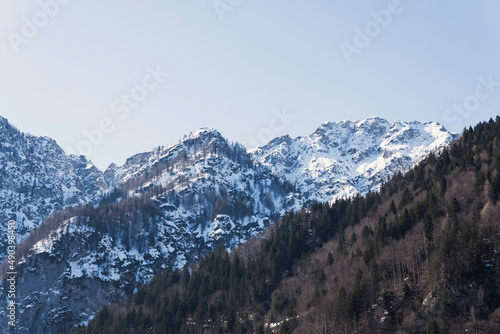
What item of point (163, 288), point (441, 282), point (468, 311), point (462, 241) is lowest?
point (468, 311)

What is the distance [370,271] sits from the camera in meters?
117

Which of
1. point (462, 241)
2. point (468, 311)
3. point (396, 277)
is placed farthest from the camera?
point (396, 277)

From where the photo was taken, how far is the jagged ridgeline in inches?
3911

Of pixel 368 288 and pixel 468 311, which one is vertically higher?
pixel 368 288

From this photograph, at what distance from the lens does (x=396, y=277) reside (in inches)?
4358

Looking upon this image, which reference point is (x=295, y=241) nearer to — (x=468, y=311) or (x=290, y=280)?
(x=290, y=280)

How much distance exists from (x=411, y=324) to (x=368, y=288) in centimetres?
1443

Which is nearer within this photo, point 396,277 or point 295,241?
point 396,277

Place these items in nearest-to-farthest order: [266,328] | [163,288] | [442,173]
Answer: [266,328] < [442,173] < [163,288]

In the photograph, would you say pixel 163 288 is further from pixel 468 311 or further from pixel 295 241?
pixel 468 311

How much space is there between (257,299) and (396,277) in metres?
49.2

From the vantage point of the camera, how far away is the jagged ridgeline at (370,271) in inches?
3911

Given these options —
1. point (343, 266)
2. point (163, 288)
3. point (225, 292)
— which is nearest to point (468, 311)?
point (343, 266)

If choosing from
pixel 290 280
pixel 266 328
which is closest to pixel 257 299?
pixel 290 280
